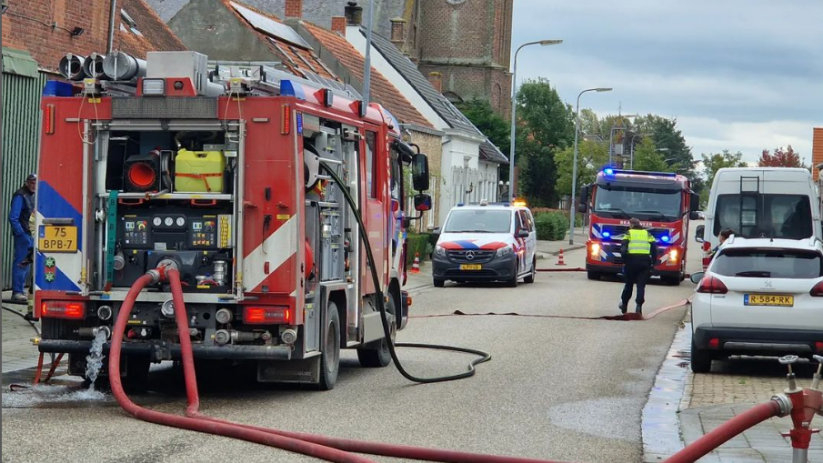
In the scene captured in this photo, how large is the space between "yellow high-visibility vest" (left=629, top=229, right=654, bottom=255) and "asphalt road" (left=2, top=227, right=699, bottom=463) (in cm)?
355

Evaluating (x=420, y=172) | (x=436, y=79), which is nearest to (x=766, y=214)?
(x=420, y=172)

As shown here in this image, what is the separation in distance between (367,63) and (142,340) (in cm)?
1783

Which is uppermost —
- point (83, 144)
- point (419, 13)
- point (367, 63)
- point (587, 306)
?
point (419, 13)

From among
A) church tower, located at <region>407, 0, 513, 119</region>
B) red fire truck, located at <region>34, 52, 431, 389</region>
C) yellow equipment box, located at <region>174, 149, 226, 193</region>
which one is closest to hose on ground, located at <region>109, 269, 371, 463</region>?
red fire truck, located at <region>34, 52, 431, 389</region>

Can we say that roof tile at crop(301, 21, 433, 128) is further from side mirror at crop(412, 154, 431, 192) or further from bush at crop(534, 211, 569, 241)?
side mirror at crop(412, 154, 431, 192)

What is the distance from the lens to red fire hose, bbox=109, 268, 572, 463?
754 centimetres

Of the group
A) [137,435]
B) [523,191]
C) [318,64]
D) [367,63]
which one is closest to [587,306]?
[367,63]

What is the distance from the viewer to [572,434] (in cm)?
930

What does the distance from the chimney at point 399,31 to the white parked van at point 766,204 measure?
161 ft

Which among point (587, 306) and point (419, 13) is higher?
point (419, 13)

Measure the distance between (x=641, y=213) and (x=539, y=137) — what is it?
65.3m

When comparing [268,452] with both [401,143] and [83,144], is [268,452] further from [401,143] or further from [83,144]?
[401,143]

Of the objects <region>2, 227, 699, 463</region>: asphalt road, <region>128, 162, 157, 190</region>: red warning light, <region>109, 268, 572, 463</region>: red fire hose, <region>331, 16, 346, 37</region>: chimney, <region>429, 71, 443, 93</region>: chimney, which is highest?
<region>331, 16, 346, 37</region>: chimney

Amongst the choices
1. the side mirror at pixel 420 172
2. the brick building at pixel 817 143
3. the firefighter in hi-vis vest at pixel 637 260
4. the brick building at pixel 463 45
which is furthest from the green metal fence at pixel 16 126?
the brick building at pixel 817 143
